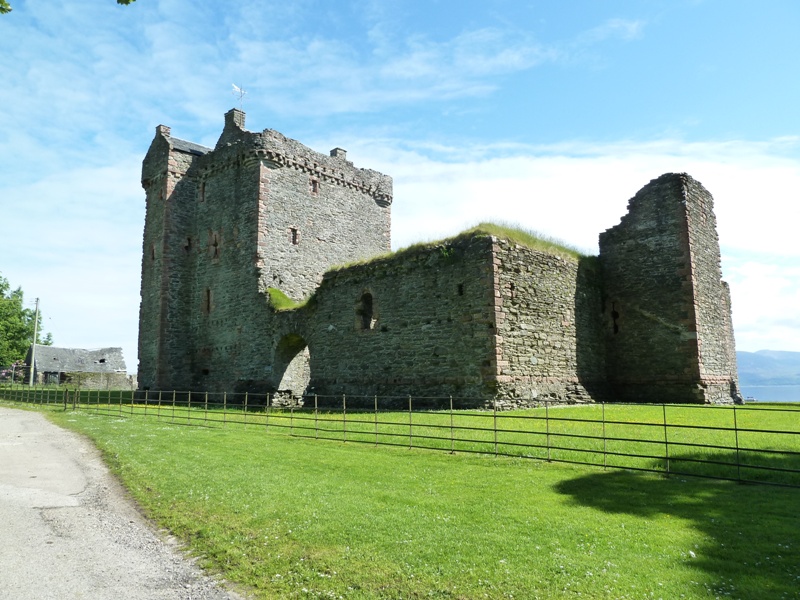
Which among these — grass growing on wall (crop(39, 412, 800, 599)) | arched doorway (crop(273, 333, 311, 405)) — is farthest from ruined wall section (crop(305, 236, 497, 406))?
grass growing on wall (crop(39, 412, 800, 599))

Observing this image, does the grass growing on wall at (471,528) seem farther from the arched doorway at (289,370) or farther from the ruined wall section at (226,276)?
the ruined wall section at (226,276)

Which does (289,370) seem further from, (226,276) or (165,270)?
(165,270)

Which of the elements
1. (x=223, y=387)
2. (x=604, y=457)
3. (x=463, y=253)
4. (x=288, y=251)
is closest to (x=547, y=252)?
(x=463, y=253)

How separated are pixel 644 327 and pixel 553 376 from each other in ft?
18.8

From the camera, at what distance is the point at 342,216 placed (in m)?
33.6

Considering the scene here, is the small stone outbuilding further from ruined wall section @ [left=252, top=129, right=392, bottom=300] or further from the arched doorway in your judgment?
the arched doorway

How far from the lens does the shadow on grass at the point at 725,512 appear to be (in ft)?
18.0

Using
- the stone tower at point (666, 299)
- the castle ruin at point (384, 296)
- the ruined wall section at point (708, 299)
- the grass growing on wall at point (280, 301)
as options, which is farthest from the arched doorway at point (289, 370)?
the ruined wall section at point (708, 299)

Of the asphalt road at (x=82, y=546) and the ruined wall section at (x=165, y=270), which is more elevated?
the ruined wall section at (x=165, y=270)

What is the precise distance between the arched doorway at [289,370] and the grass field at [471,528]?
15105 millimetres

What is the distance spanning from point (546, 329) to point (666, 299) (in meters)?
6.12

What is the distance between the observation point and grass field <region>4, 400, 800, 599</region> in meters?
5.49

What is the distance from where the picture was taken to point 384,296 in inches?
883

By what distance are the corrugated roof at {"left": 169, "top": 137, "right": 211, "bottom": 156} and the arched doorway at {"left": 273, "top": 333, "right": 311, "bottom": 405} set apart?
1540cm
